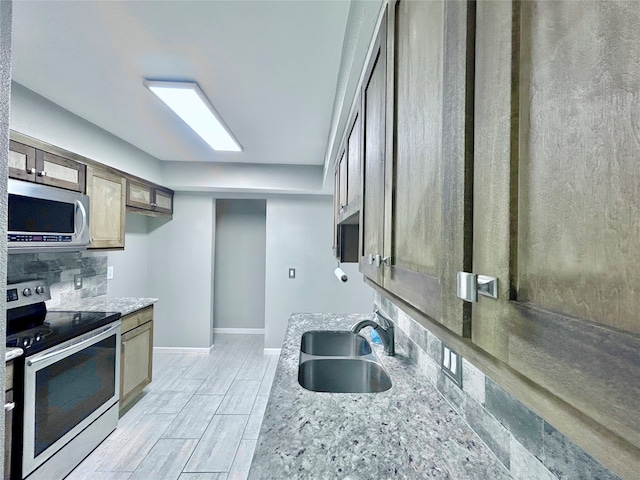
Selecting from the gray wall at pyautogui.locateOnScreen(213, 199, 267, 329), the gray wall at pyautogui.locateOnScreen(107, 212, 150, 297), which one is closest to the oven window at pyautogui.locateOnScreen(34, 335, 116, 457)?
the gray wall at pyautogui.locateOnScreen(107, 212, 150, 297)

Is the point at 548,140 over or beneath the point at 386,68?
beneath

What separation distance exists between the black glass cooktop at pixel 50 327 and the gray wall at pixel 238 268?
8.74ft

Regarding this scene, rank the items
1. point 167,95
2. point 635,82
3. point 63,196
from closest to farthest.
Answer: point 635,82, point 167,95, point 63,196

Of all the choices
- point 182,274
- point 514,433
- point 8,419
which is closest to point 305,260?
point 182,274

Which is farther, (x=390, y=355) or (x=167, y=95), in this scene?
(x=167, y=95)

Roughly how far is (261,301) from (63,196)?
338 cm

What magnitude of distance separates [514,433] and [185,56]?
207 centimetres

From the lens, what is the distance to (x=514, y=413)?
2.49 ft

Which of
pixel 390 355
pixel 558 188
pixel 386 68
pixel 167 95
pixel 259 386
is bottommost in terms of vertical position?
pixel 259 386

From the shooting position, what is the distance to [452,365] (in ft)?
3.50

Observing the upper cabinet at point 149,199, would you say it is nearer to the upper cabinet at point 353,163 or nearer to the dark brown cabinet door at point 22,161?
the dark brown cabinet door at point 22,161

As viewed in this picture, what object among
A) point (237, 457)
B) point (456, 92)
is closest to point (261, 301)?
point (237, 457)

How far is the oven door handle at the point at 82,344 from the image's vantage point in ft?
5.45

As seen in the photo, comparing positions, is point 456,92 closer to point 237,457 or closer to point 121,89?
point 121,89
